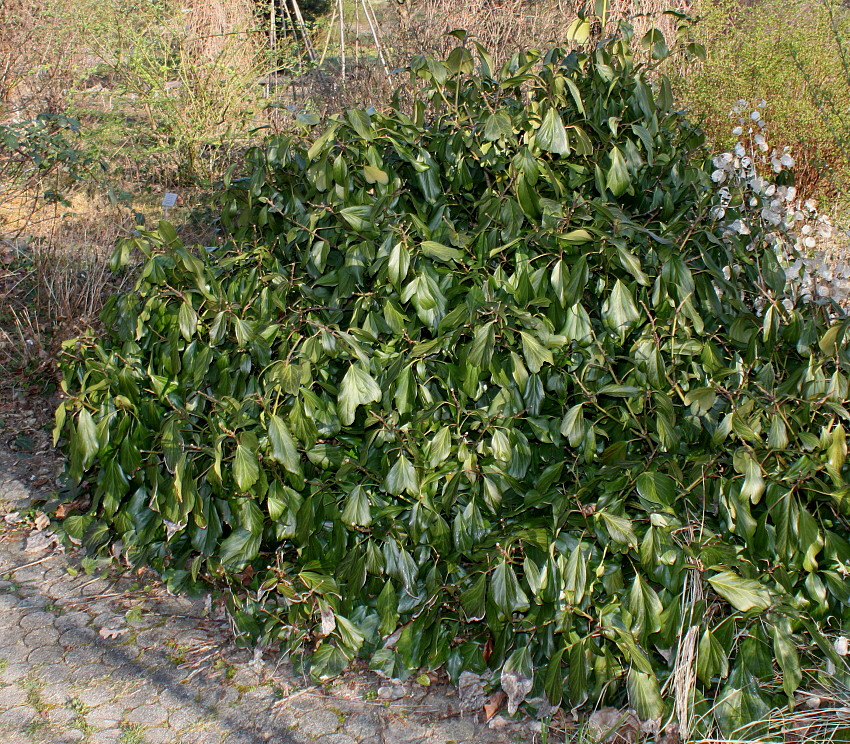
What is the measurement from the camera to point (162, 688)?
7.68 ft

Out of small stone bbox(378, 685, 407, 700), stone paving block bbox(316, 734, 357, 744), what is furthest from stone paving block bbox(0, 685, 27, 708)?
small stone bbox(378, 685, 407, 700)

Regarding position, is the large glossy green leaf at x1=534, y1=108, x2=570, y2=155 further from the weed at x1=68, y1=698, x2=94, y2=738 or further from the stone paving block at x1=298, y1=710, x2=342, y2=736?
the weed at x1=68, y1=698, x2=94, y2=738

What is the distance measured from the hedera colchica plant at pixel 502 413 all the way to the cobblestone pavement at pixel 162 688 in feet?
0.37

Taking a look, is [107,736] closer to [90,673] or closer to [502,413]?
[90,673]

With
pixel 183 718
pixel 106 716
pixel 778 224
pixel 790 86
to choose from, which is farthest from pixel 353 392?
→ pixel 790 86

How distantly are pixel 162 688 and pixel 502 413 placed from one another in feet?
4.30

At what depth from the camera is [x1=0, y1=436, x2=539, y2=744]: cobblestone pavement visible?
2186 mm

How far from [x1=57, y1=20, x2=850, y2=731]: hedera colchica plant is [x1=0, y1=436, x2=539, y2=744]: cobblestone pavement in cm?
11

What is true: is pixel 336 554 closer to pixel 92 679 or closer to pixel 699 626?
pixel 92 679

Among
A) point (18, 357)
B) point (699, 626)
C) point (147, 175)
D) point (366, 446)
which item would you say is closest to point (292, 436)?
point (366, 446)

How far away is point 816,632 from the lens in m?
2.01

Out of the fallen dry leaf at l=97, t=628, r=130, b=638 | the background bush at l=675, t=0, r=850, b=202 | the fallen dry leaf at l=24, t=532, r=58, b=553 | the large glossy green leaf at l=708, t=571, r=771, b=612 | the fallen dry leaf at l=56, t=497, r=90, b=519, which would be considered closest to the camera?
the large glossy green leaf at l=708, t=571, r=771, b=612

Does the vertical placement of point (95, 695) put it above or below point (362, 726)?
above

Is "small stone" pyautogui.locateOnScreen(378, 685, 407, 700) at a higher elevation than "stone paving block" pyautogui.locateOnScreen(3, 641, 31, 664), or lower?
lower
